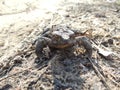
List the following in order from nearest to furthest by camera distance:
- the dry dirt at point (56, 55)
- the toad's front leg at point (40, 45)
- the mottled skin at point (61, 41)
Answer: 1. the dry dirt at point (56, 55)
2. the mottled skin at point (61, 41)
3. the toad's front leg at point (40, 45)

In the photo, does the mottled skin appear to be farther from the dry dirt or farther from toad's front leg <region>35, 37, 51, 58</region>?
the dry dirt

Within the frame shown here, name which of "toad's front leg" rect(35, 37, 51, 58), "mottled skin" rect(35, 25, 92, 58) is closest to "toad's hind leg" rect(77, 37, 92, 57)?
"mottled skin" rect(35, 25, 92, 58)

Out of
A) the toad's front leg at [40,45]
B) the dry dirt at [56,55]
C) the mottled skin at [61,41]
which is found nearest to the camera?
the dry dirt at [56,55]

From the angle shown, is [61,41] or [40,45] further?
[40,45]

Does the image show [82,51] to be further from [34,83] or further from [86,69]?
[34,83]

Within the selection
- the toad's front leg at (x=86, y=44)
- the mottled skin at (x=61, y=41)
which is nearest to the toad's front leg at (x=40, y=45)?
the mottled skin at (x=61, y=41)

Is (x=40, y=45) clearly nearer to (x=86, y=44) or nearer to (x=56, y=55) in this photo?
(x=56, y=55)

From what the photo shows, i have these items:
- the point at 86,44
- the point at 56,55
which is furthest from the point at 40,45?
the point at 86,44

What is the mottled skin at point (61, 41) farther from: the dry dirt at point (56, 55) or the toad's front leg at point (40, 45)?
the dry dirt at point (56, 55)
